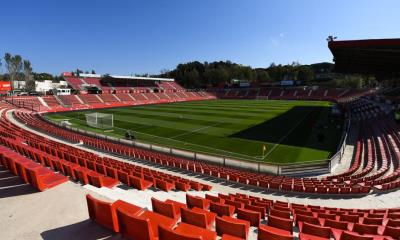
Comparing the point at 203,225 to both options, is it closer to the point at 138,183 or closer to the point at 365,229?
the point at 365,229

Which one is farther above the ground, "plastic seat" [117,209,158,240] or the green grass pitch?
"plastic seat" [117,209,158,240]

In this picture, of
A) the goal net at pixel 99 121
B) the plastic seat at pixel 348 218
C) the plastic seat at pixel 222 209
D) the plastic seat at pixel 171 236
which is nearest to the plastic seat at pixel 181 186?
the plastic seat at pixel 222 209

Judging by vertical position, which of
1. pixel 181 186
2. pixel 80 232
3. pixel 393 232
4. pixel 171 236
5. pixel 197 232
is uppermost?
pixel 171 236

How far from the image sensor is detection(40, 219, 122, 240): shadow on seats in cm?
467

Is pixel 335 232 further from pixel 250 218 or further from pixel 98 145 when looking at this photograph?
pixel 98 145

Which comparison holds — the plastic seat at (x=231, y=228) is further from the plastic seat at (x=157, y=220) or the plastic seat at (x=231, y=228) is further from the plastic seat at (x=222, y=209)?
the plastic seat at (x=222, y=209)

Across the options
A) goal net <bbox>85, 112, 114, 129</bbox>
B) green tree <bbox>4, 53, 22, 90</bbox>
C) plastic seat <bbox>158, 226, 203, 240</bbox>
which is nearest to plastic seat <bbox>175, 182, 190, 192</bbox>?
plastic seat <bbox>158, 226, 203, 240</bbox>

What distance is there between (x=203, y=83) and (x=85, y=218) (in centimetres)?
14069

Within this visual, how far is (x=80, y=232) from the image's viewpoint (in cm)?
486

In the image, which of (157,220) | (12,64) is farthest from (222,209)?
(12,64)

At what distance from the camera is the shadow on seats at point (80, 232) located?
4668mm

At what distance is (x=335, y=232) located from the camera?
5.55m

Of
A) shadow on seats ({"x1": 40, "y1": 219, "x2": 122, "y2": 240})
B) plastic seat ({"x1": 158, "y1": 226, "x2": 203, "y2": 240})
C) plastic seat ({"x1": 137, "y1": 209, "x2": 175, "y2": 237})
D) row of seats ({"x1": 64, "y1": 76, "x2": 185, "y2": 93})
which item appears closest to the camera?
plastic seat ({"x1": 158, "y1": 226, "x2": 203, "y2": 240})

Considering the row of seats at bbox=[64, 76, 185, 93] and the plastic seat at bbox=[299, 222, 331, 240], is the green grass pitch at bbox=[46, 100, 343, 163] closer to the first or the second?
the plastic seat at bbox=[299, 222, 331, 240]
